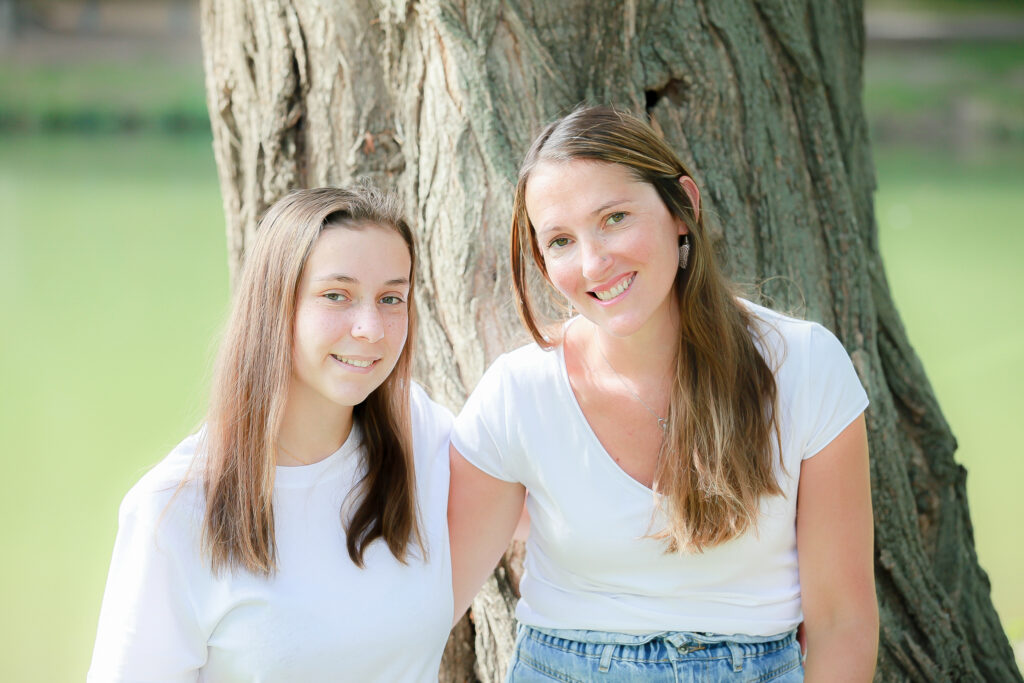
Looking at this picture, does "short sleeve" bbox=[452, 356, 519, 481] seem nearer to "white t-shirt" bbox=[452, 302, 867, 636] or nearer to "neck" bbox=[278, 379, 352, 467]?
"white t-shirt" bbox=[452, 302, 867, 636]

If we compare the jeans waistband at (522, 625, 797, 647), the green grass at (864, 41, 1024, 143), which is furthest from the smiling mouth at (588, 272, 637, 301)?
the green grass at (864, 41, 1024, 143)

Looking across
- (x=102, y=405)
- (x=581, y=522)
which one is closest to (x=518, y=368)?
(x=581, y=522)

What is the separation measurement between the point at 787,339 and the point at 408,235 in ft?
2.44

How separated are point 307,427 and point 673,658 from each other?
2.59 ft

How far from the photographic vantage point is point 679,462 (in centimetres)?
195

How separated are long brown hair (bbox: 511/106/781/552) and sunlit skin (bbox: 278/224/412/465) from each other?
12.7 inches

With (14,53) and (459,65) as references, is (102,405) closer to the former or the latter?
(459,65)

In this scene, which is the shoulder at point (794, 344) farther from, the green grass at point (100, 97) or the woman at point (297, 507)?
the green grass at point (100, 97)

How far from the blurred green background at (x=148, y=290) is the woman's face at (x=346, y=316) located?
24 centimetres

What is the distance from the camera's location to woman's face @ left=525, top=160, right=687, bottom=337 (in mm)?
1909

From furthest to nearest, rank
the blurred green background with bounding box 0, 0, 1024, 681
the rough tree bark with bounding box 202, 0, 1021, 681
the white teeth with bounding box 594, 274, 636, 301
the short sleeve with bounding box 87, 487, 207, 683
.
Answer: the blurred green background with bounding box 0, 0, 1024, 681 → the rough tree bark with bounding box 202, 0, 1021, 681 → the white teeth with bounding box 594, 274, 636, 301 → the short sleeve with bounding box 87, 487, 207, 683

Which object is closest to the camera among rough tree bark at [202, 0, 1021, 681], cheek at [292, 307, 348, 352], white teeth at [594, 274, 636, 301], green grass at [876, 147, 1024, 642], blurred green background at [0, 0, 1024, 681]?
cheek at [292, 307, 348, 352]

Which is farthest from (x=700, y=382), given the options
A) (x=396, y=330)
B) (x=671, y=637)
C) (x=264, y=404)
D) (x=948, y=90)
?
(x=948, y=90)

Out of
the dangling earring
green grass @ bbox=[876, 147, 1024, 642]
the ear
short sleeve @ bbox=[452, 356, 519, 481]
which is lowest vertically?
green grass @ bbox=[876, 147, 1024, 642]
